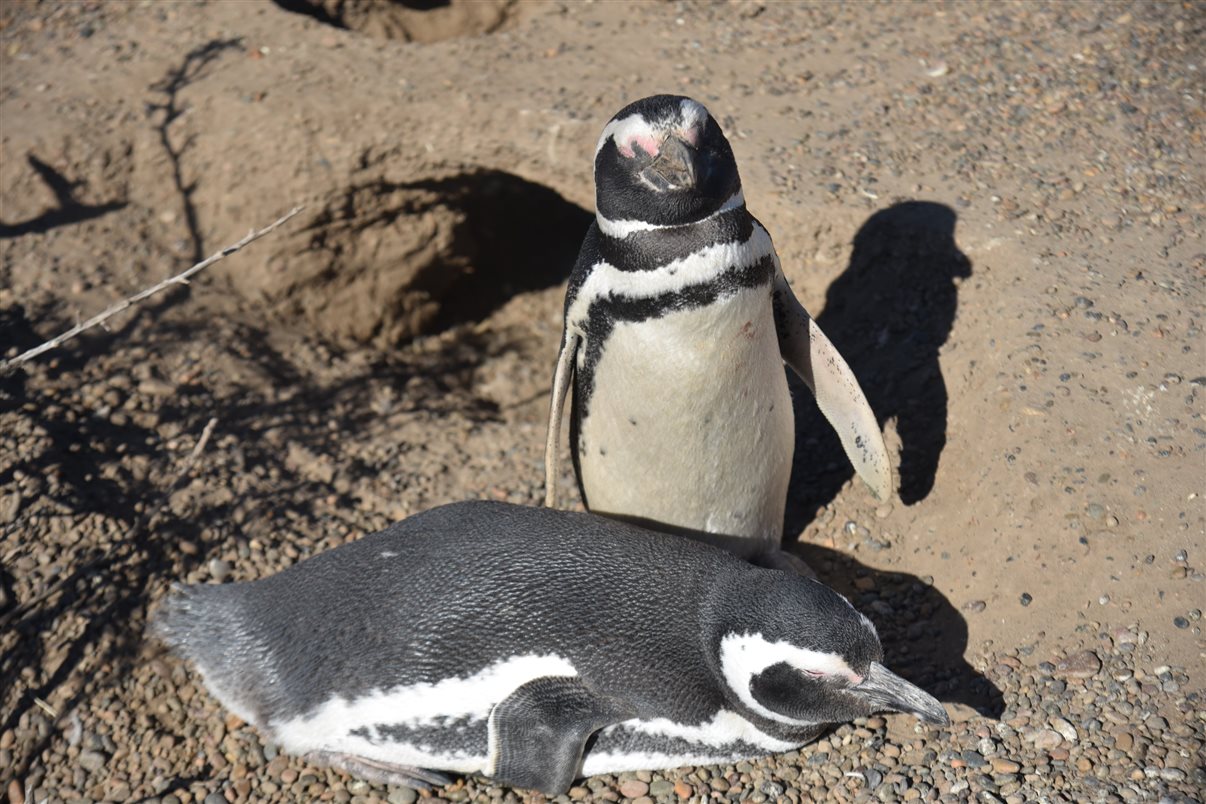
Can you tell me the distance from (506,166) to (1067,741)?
8.67ft

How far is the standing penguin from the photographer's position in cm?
245

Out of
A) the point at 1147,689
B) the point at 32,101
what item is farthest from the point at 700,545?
the point at 32,101

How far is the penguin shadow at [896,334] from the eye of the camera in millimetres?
3240

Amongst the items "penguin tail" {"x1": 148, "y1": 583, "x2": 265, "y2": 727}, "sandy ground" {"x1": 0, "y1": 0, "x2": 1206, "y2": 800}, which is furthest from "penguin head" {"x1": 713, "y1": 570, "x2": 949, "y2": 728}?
"penguin tail" {"x1": 148, "y1": 583, "x2": 265, "y2": 727}

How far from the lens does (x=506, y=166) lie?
4016 mm

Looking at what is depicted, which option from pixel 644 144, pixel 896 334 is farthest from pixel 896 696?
pixel 896 334

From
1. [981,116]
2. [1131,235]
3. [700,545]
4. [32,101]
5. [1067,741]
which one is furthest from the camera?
[32,101]

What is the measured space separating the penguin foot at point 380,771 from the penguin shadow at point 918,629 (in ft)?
3.80

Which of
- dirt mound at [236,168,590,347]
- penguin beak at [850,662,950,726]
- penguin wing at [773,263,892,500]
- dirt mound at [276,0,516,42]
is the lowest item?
dirt mound at [236,168,590,347]

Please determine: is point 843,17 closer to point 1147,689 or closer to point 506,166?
point 506,166

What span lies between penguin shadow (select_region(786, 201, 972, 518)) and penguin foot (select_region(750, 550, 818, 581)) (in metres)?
0.29

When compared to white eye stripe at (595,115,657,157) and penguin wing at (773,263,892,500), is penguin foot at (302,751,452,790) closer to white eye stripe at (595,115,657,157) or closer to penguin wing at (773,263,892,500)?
penguin wing at (773,263,892,500)

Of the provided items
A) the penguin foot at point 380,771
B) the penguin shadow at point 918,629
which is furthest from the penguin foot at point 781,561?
the penguin foot at point 380,771

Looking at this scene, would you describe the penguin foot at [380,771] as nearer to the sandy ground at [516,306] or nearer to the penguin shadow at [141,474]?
the sandy ground at [516,306]
